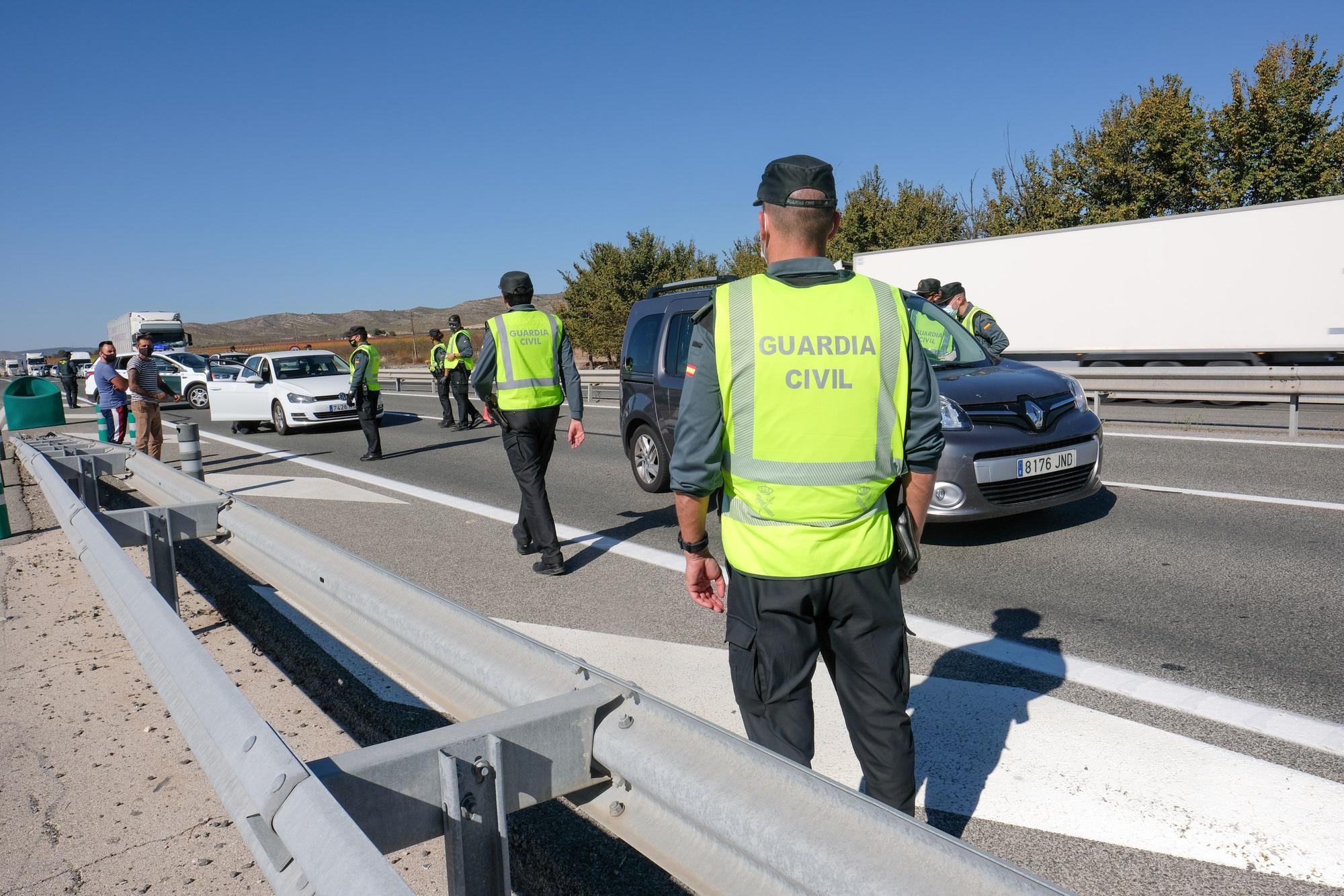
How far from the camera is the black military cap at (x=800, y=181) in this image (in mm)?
2359

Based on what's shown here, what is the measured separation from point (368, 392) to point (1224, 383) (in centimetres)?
1209

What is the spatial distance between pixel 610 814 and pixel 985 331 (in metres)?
8.89

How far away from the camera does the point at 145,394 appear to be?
501 inches

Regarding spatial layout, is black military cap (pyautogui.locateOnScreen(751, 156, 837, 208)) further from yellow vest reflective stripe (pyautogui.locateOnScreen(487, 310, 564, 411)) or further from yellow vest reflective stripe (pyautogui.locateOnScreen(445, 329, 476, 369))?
yellow vest reflective stripe (pyautogui.locateOnScreen(445, 329, 476, 369))

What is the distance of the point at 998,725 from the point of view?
381cm

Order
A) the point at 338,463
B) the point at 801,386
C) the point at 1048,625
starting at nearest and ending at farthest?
the point at 801,386, the point at 1048,625, the point at 338,463

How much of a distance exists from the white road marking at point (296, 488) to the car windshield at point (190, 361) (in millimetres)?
20005

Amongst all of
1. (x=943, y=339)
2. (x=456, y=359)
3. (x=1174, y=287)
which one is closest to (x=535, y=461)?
(x=943, y=339)

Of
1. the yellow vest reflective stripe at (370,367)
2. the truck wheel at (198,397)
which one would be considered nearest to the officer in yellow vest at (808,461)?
the yellow vest reflective stripe at (370,367)

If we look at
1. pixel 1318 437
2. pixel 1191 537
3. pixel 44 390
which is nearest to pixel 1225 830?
pixel 1191 537

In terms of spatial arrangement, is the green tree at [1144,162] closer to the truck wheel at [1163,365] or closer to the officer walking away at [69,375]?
the truck wheel at [1163,365]

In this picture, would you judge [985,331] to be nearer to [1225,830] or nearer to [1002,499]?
[1002,499]

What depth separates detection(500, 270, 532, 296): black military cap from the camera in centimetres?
677

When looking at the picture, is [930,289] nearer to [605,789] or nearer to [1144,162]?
[605,789]
